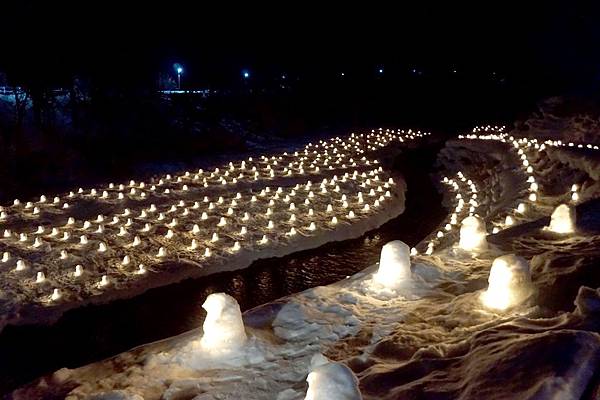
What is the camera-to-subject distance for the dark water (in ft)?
27.2

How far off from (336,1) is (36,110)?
2804 centimetres

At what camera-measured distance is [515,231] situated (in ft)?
33.3

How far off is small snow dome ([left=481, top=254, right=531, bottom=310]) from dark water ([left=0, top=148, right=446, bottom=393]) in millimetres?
4891

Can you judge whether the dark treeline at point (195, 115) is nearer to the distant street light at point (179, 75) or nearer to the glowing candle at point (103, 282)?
the distant street light at point (179, 75)

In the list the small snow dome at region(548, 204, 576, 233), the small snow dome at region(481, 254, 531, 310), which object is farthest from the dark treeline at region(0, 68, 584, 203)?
the small snow dome at region(481, 254, 531, 310)

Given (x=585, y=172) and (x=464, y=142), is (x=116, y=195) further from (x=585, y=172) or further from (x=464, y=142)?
(x=464, y=142)

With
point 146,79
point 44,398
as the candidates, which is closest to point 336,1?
point 146,79

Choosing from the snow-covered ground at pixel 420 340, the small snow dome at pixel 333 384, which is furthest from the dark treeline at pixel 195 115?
the small snow dome at pixel 333 384

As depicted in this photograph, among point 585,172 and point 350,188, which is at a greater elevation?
point 585,172

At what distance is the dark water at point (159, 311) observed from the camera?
327 inches

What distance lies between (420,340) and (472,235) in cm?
347

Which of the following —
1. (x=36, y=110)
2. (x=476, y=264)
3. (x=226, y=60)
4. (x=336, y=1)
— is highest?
(x=336, y=1)

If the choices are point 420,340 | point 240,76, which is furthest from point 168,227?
point 240,76

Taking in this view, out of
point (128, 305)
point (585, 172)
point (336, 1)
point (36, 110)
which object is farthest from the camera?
point (336, 1)
